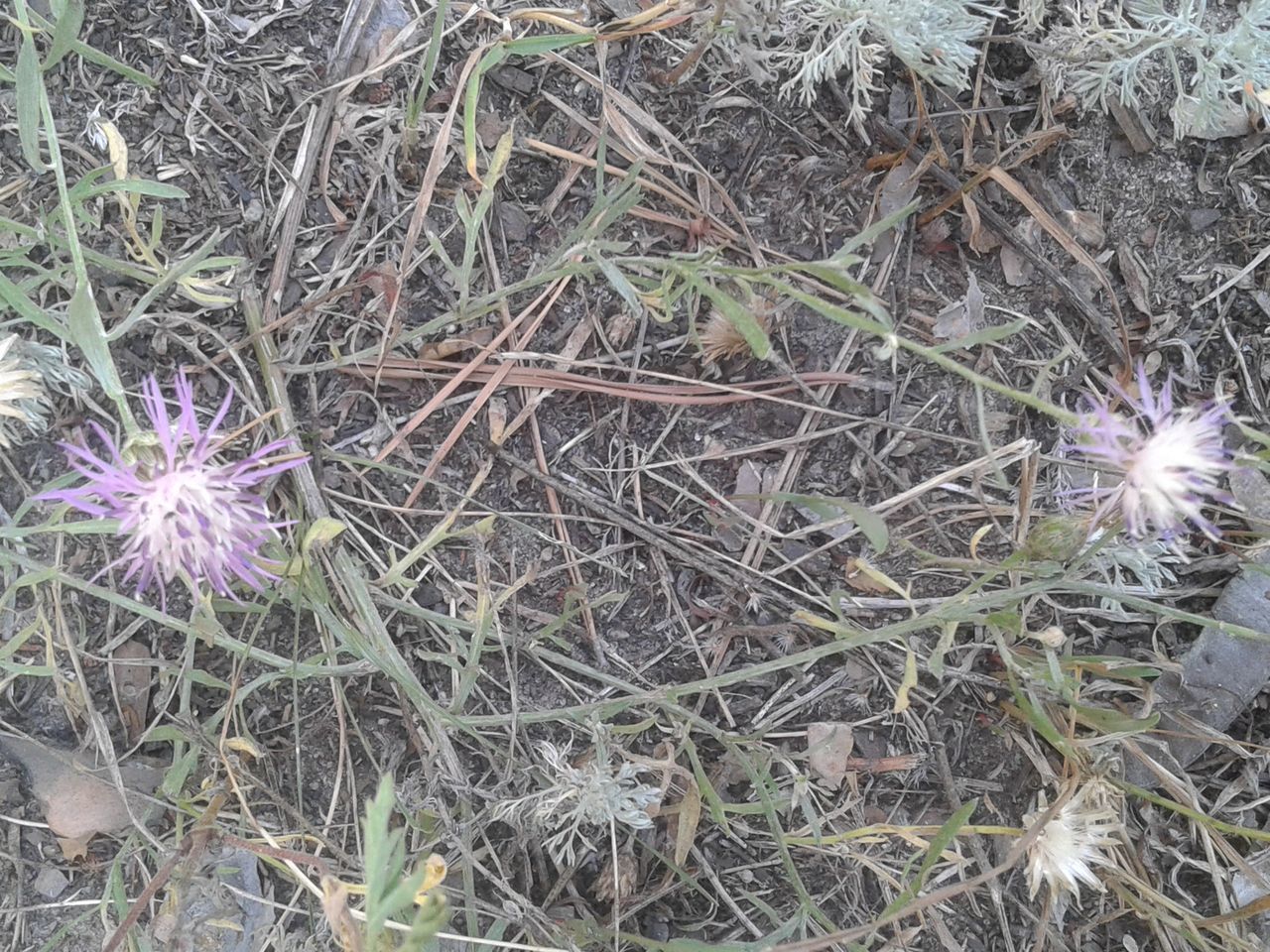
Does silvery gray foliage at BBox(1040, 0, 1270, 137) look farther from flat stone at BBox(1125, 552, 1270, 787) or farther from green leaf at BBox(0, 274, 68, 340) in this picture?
green leaf at BBox(0, 274, 68, 340)

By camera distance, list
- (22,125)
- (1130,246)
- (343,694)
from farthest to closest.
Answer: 1. (1130,246)
2. (343,694)
3. (22,125)

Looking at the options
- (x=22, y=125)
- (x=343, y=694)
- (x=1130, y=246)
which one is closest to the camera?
(x=22, y=125)

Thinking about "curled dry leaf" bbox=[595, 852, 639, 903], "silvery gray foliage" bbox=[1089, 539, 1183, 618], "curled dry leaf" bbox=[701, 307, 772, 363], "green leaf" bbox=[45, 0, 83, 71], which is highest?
"green leaf" bbox=[45, 0, 83, 71]

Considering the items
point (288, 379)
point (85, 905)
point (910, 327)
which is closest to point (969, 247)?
point (910, 327)

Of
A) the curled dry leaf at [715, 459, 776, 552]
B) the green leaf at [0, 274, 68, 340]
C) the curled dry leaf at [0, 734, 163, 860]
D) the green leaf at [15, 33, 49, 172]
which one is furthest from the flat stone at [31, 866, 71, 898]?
the curled dry leaf at [715, 459, 776, 552]

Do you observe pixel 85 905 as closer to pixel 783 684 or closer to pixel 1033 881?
pixel 783 684

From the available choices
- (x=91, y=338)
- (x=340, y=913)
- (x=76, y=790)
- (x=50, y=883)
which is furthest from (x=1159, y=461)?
(x=50, y=883)

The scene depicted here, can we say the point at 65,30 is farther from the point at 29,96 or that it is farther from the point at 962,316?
the point at 962,316
